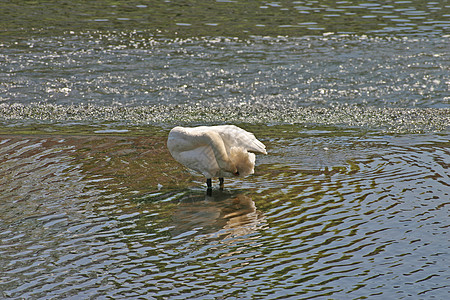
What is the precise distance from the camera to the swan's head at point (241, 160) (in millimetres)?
7949

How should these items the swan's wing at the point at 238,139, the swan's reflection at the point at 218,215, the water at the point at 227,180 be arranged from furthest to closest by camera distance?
the swan's wing at the point at 238,139, the swan's reflection at the point at 218,215, the water at the point at 227,180

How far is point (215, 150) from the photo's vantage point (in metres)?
7.94

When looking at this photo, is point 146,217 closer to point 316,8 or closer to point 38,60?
point 38,60

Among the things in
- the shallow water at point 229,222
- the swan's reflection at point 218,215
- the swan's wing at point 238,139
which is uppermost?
the swan's wing at point 238,139

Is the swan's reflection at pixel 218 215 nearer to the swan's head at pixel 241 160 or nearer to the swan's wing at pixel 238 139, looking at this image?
the swan's head at pixel 241 160

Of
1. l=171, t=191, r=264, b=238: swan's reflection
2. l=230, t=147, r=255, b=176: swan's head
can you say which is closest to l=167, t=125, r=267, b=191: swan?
l=230, t=147, r=255, b=176: swan's head

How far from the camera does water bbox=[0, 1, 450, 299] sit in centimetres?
587

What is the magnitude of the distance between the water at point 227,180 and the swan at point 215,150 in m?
0.34

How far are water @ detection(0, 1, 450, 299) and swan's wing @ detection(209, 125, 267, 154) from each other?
1.68ft

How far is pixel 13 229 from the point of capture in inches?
269

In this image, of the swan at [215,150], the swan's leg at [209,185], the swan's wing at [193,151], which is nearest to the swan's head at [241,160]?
the swan at [215,150]

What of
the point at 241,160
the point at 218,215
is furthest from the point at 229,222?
the point at 241,160

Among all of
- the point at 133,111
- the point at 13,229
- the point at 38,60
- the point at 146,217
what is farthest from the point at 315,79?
the point at 13,229

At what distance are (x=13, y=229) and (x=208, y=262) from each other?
2.13 m
